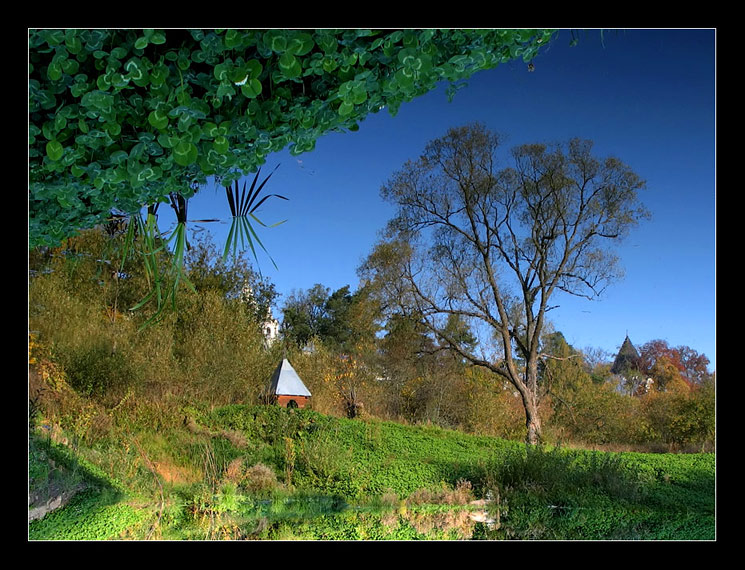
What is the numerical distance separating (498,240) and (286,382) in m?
2.51

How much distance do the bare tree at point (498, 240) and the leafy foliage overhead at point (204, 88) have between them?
3.96 m

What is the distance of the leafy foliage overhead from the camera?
1280 mm

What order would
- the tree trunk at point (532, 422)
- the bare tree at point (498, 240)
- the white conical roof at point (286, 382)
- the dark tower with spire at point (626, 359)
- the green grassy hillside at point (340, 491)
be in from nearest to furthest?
the green grassy hillside at point (340, 491)
the dark tower with spire at point (626, 359)
the white conical roof at point (286, 382)
the tree trunk at point (532, 422)
the bare tree at point (498, 240)

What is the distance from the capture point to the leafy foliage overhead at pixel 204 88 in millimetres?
1280

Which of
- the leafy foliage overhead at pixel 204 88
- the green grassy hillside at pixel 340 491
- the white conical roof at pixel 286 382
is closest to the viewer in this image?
the leafy foliage overhead at pixel 204 88

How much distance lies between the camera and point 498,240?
5.68 m

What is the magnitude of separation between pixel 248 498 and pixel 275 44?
313 cm

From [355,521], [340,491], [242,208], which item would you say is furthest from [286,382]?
[242,208]

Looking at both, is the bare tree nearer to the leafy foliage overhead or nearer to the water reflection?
the water reflection

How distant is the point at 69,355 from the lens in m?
4.39

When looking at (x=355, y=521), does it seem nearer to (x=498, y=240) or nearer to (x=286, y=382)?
(x=286, y=382)

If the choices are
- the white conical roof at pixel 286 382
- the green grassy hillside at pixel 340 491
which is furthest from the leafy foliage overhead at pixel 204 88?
the white conical roof at pixel 286 382

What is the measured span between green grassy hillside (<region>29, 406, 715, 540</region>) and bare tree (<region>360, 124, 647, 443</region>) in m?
1.51

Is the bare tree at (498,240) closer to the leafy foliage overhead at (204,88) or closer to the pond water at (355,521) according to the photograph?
the pond water at (355,521)
